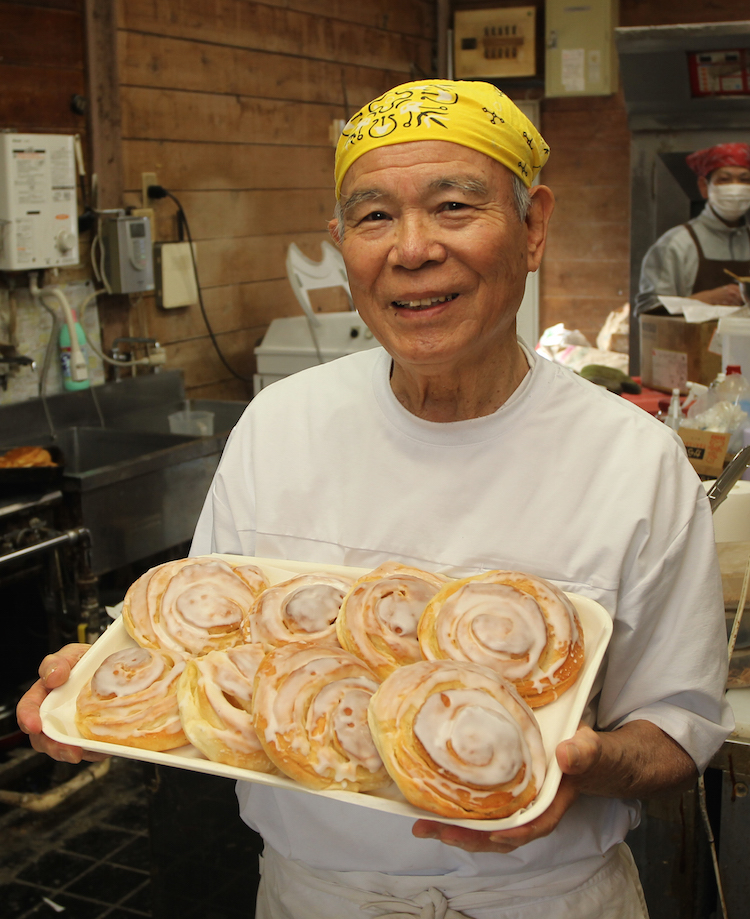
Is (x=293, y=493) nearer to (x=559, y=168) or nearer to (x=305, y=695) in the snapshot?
(x=305, y=695)

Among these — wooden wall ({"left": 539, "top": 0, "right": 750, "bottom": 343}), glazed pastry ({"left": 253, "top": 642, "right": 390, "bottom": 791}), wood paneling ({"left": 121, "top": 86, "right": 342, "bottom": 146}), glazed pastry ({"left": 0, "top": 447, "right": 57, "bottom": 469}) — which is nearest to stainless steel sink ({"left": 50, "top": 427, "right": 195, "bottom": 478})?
glazed pastry ({"left": 0, "top": 447, "right": 57, "bottom": 469})

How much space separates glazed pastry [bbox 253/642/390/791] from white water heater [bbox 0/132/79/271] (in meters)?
2.87

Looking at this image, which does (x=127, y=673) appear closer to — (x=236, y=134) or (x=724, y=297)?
(x=724, y=297)

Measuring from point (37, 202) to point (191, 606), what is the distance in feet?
9.21

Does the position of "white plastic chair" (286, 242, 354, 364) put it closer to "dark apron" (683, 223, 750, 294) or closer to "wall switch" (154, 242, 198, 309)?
"wall switch" (154, 242, 198, 309)

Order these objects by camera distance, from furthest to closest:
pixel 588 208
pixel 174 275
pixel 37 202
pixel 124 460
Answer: pixel 588 208 → pixel 174 275 → pixel 124 460 → pixel 37 202

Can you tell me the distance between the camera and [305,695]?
1.09m

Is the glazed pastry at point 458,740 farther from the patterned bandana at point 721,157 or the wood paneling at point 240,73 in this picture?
the patterned bandana at point 721,157

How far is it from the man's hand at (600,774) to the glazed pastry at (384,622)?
22 centimetres

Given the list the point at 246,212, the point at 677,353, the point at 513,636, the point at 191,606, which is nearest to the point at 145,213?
the point at 246,212

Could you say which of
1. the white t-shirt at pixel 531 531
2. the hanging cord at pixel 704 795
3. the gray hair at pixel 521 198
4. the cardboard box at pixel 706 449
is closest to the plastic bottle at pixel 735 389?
the cardboard box at pixel 706 449

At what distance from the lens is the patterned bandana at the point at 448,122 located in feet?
4.06

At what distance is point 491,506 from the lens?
1.32 m

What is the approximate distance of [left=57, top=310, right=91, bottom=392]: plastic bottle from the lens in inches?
151
